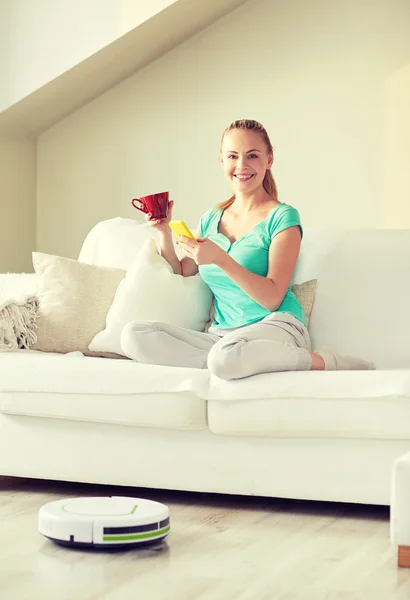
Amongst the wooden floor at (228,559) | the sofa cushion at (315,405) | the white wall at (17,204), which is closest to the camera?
the wooden floor at (228,559)

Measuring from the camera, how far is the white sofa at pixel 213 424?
2.35 metres

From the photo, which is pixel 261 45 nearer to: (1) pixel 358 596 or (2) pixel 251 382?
(2) pixel 251 382

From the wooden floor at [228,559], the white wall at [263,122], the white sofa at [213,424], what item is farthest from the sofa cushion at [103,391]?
the white wall at [263,122]

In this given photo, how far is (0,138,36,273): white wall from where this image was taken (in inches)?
192

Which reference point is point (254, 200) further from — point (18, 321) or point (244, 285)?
point (18, 321)

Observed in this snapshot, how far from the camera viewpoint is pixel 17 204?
502 cm

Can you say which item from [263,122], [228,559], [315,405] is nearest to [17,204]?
[263,122]

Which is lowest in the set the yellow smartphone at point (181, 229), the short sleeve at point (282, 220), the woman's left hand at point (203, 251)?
the woman's left hand at point (203, 251)

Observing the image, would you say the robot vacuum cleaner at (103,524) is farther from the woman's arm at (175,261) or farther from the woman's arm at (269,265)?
the woman's arm at (175,261)

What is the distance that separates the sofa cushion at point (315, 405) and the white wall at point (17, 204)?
8.85 ft

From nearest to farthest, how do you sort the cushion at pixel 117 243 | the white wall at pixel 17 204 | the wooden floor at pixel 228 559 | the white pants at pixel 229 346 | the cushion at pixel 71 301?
the wooden floor at pixel 228 559, the white pants at pixel 229 346, the cushion at pixel 71 301, the cushion at pixel 117 243, the white wall at pixel 17 204

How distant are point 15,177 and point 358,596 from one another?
376 centimetres

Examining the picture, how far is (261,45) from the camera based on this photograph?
4977mm

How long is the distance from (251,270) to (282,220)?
0.19 metres
